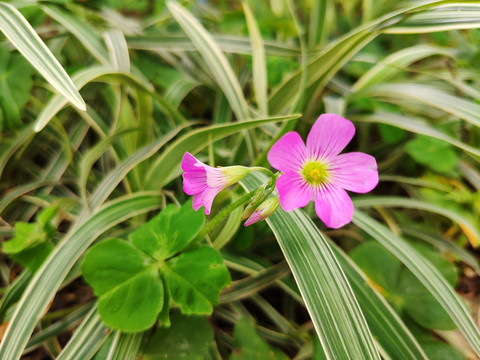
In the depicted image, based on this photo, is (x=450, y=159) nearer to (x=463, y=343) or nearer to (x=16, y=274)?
(x=463, y=343)

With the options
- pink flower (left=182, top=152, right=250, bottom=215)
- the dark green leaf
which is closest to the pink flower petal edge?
pink flower (left=182, top=152, right=250, bottom=215)

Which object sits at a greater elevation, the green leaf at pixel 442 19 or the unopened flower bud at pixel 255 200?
the green leaf at pixel 442 19

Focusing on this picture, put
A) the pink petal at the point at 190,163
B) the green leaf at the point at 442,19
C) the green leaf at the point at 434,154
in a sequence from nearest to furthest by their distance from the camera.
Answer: the pink petal at the point at 190,163 → the green leaf at the point at 442,19 → the green leaf at the point at 434,154

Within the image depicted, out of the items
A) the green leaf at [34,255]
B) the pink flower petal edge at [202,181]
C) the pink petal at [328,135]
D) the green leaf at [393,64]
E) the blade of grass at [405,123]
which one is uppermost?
the green leaf at [393,64]

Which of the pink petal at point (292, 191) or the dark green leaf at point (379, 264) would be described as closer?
the pink petal at point (292, 191)

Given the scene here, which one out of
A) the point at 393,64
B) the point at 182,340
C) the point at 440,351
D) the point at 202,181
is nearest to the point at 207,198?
the point at 202,181

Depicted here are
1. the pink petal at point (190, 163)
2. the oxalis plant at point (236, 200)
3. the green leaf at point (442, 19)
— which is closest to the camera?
the pink petal at point (190, 163)

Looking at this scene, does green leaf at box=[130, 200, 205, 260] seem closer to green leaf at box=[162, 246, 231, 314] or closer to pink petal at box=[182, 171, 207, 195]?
green leaf at box=[162, 246, 231, 314]

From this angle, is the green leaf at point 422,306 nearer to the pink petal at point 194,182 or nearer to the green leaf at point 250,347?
the green leaf at point 250,347

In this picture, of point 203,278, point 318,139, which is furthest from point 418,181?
point 203,278

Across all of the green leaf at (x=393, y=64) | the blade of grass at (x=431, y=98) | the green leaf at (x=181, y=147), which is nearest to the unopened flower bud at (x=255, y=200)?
the green leaf at (x=181, y=147)
